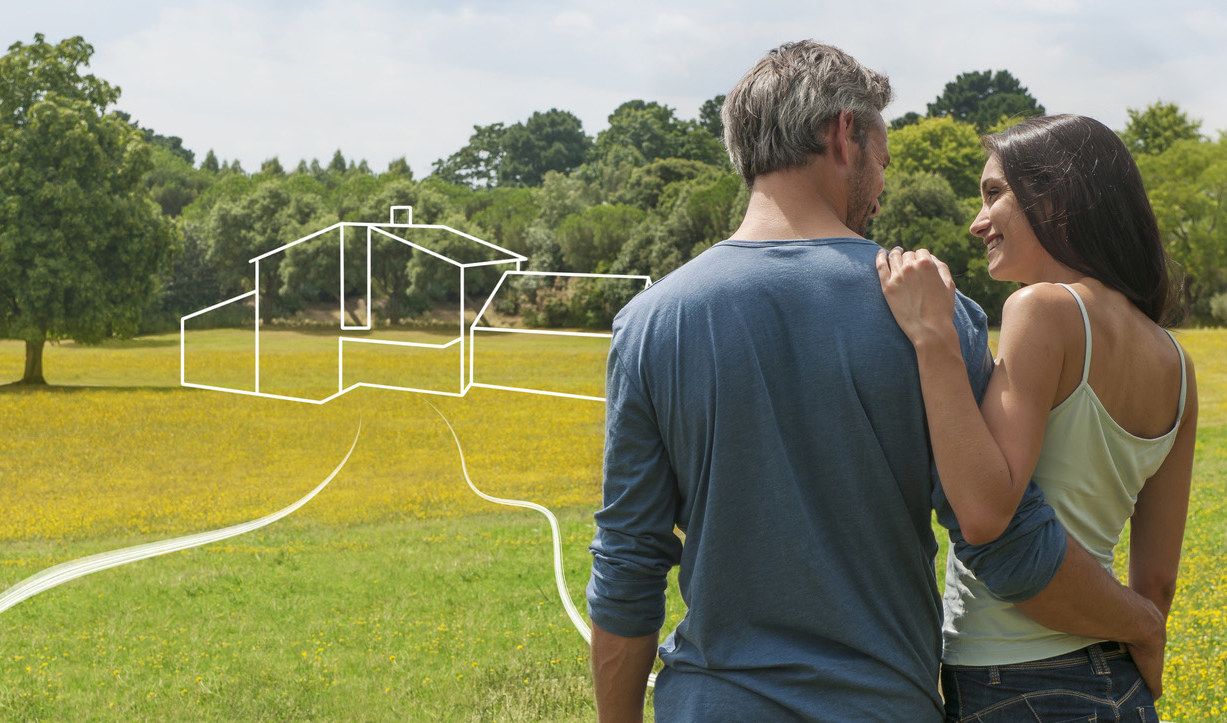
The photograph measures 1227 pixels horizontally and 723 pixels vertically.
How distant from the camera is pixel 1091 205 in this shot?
1.55m

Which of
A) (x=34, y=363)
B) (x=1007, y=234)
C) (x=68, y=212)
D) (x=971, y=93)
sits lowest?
(x=34, y=363)

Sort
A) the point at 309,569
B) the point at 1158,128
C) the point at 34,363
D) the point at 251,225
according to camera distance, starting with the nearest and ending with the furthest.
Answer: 1. the point at 309,569
2. the point at 34,363
3. the point at 251,225
4. the point at 1158,128

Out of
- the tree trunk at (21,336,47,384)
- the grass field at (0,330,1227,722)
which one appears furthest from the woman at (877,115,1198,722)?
the tree trunk at (21,336,47,384)

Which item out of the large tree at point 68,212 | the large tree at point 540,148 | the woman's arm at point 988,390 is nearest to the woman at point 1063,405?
the woman's arm at point 988,390

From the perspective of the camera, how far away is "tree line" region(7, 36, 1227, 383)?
21828 mm

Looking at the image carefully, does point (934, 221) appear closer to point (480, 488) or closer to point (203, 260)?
point (480, 488)

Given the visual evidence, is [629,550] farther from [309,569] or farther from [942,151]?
[942,151]

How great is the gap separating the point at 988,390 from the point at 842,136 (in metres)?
0.39

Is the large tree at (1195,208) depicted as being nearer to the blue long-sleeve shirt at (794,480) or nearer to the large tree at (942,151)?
the large tree at (942,151)

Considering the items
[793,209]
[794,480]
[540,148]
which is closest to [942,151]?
[540,148]

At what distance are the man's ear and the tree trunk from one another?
79.1 ft

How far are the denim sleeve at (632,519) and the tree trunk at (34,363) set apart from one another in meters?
23.9

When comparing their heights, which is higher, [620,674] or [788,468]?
[788,468]

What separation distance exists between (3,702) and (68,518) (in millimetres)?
8551
